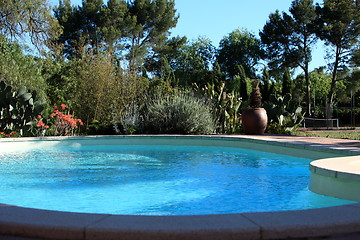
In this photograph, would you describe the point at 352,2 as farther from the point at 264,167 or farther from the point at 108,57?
the point at 264,167

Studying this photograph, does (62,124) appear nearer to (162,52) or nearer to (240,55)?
(162,52)

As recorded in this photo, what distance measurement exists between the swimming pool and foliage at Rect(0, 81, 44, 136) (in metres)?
1.57

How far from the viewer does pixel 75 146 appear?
1038 centimetres

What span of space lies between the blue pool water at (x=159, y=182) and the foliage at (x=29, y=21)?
8.76 m

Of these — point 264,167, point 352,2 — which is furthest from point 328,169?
point 352,2

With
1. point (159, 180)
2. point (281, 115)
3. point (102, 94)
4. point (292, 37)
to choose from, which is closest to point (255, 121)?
point (281, 115)

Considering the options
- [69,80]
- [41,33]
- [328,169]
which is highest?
[41,33]

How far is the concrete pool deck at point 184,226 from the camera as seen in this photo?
219cm

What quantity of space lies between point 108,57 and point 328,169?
12.0 m

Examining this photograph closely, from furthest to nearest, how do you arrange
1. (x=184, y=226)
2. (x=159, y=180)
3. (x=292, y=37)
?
(x=292, y=37) < (x=159, y=180) < (x=184, y=226)

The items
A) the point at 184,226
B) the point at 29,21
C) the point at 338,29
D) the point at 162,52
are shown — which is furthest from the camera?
the point at 162,52

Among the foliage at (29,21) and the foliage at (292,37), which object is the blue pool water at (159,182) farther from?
the foliage at (292,37)

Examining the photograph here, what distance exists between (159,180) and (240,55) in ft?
117

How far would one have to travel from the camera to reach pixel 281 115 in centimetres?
1324
